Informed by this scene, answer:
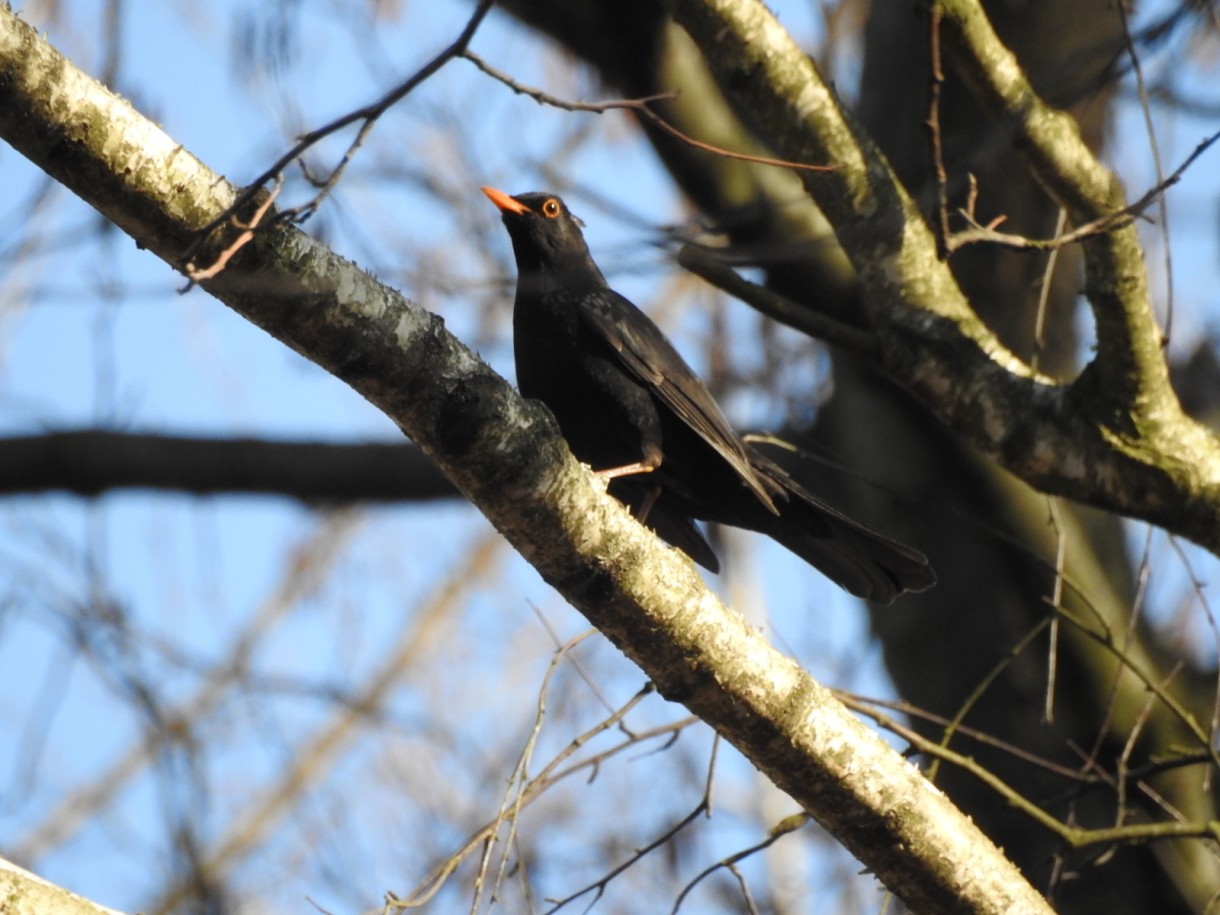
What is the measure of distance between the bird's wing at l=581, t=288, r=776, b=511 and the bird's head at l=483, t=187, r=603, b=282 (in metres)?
0.45

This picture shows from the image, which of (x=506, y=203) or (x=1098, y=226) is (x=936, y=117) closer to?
(x=1098, y=226)

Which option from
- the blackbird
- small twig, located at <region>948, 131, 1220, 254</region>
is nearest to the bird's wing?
the blackbird

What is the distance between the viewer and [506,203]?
442cm

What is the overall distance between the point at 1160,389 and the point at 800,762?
1.39 meters

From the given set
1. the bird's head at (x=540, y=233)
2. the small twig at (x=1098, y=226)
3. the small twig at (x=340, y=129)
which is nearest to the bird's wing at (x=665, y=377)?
the bird's head at (x=540, y=233)

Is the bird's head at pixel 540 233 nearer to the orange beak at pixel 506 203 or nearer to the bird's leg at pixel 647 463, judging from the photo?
the orange beak at pixel 506 203

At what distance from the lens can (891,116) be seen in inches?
213

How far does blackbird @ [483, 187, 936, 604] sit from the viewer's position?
3.84m

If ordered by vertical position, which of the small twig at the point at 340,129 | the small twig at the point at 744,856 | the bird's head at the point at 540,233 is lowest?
the small twig at the point at 744,856

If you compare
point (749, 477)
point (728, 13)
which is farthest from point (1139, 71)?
point (749, 477)

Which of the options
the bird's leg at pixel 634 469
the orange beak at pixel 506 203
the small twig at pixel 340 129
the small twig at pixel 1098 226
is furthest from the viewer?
the orange beak at pixel 506 203

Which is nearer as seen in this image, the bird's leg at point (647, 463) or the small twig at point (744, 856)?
the small twig at point (744, 856)

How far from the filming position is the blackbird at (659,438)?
3842 millimetres

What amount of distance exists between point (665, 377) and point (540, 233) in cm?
91
